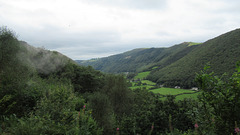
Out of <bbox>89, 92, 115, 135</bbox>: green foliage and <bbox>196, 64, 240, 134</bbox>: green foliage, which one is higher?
<bbox>196, 64, 240, 134</bbox>: green foliage

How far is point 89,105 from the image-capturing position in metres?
17.6

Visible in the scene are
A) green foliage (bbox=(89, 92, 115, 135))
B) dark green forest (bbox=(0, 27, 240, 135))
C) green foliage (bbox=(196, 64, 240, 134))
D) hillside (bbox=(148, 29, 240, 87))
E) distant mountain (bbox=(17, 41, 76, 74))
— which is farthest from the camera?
hillside (bbox=(148, 29, 240, 87))

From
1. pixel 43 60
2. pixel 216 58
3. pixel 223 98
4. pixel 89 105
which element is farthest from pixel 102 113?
pixel 216 58

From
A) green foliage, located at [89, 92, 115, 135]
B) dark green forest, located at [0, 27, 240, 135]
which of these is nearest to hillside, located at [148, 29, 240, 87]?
dark green forest, located at [0, 27, 240, 135]

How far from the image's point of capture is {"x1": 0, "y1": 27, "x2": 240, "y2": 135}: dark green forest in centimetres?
372

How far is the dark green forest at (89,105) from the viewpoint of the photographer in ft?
12.2

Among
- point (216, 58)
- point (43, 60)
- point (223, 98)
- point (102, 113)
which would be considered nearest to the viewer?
point (223, 98)

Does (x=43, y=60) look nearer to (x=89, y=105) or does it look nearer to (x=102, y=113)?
(x=89, y=105)

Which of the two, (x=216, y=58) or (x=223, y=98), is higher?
(x=216, y=58)

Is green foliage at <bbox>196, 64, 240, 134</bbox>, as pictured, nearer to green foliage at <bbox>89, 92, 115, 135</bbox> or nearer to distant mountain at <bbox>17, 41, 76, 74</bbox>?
green foliage at <bbox>89, 92, 115, 135</bbox>

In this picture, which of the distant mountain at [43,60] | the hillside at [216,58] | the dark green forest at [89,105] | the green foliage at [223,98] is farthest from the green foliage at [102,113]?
the hillside at [216,58]

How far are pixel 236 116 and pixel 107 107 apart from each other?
1638cm

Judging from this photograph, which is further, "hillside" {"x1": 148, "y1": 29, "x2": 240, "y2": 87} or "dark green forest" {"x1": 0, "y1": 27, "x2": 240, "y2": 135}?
"hillside" {"x1": 148, "y1": 29, "x2": 240, "y2": 87}

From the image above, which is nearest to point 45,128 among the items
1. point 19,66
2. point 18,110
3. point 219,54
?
point 18,110
